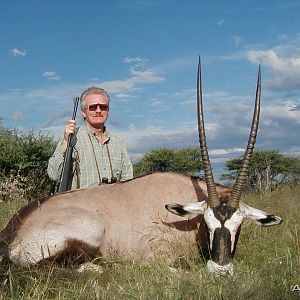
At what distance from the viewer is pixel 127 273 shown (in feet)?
12.4

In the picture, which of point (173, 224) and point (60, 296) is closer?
point (60, 296)

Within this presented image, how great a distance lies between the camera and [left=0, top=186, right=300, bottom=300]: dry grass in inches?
118

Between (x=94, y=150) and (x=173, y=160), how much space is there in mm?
13810

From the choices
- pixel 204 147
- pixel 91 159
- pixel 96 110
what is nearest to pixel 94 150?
pixel 91 159

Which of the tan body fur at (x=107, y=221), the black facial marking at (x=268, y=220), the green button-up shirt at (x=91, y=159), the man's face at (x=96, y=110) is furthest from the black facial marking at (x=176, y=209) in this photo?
the man's face at (x=96, y=110)

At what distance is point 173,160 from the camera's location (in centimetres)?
1928

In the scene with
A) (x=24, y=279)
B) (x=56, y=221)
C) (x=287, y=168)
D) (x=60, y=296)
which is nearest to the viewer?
(x=60, y=296)

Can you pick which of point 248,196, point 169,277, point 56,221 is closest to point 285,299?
point 169,277

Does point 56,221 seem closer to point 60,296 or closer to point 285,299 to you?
point 60,296

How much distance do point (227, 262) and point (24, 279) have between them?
55.1 inches

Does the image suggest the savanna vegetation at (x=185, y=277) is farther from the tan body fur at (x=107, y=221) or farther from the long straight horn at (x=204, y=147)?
the long straight horn at (x=204, y=147)

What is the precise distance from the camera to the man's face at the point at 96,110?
562cm

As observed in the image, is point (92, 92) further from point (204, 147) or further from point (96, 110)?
point (204, 147)

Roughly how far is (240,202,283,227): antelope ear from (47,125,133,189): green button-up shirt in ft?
5.60
